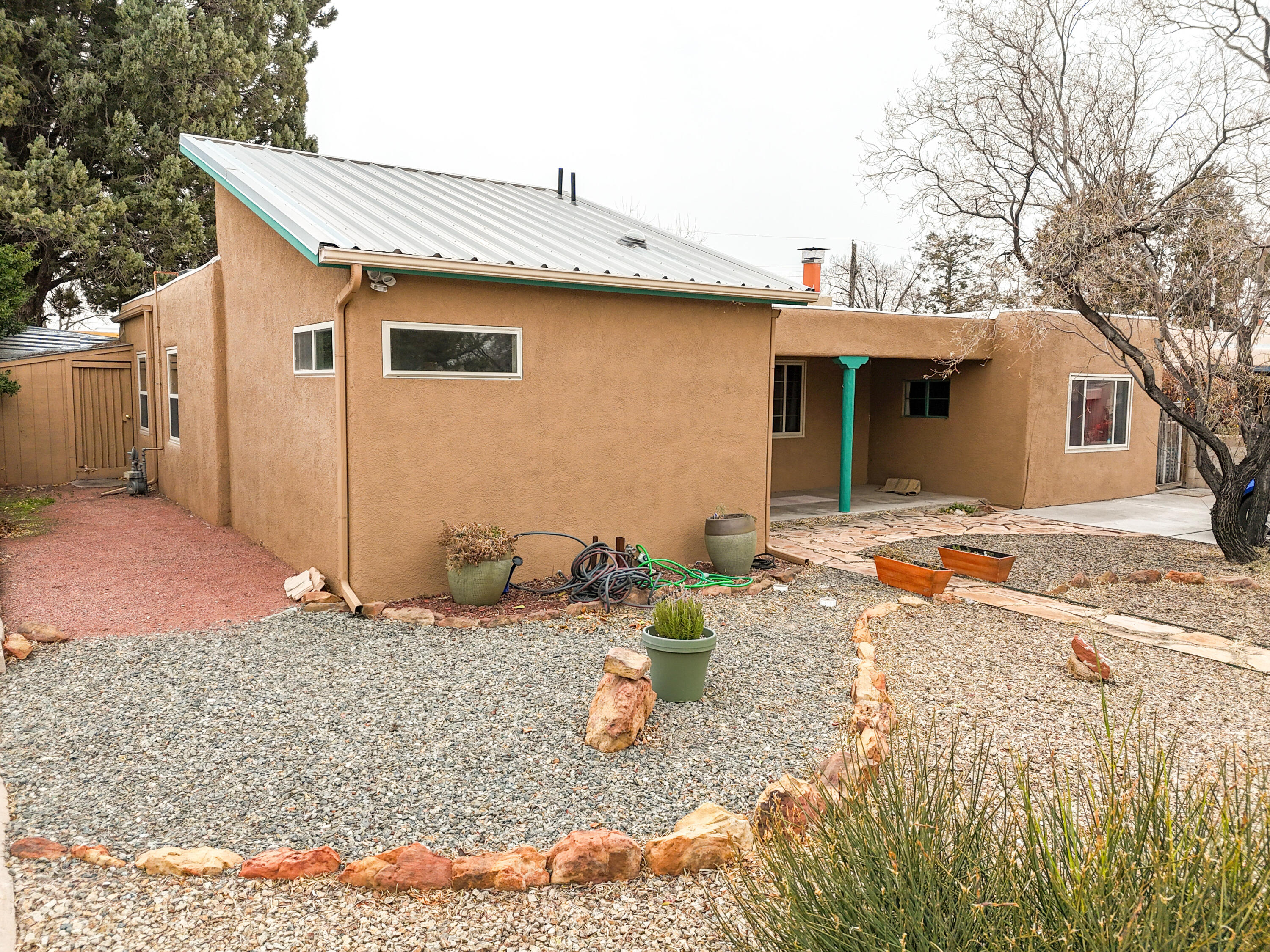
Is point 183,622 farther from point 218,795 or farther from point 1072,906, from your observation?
point 1072,906

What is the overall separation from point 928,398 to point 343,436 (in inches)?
425

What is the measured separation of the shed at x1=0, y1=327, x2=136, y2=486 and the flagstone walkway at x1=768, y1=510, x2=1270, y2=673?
10689 mm

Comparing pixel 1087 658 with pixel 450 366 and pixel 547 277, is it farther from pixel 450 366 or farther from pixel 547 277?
pixel 450 366

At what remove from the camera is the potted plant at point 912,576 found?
7.72m

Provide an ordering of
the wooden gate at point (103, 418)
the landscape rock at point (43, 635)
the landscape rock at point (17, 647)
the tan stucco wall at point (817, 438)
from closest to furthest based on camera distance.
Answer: the landscape rock at point (17, 647), the landscape rock at point (43, 635), the wooden gate at point (103, 418), the tan stucco wall at point (817, 438)

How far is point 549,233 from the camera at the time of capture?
8.89 meters

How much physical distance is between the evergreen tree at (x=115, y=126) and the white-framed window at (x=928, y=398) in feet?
47.9

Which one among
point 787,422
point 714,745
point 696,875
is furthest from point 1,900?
point 787,422

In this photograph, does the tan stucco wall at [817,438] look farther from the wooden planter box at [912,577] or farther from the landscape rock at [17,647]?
the landscape rock at [17,647]

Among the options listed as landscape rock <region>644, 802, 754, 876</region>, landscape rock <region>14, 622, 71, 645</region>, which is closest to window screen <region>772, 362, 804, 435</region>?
landscape rock <region>14, 622, 71, 645</region>

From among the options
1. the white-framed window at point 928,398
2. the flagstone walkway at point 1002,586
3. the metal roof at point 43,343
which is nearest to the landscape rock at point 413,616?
the flagstone walkway at point 1002,586

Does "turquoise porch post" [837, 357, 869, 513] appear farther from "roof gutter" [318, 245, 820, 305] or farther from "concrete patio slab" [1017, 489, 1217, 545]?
"roof gutter" [318, 245, 820, 305]

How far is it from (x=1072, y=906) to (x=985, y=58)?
1076 centimetres

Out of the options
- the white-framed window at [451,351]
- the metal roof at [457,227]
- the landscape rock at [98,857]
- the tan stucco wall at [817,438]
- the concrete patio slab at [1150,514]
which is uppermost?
the metal roof at [457,227]
